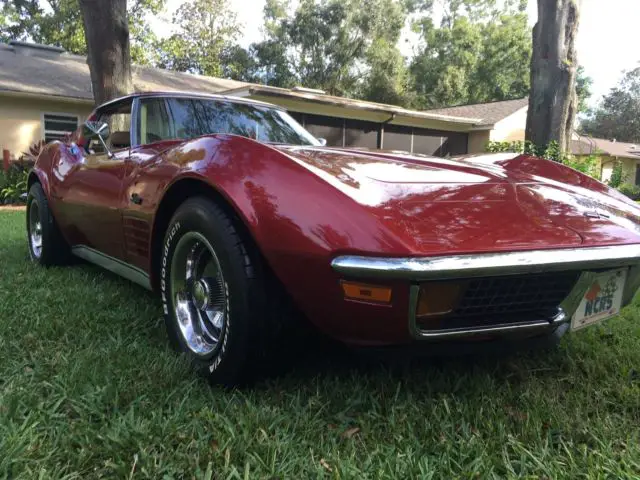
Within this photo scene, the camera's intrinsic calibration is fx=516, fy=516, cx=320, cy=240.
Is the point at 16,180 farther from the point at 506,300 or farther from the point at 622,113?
the point at 622,113

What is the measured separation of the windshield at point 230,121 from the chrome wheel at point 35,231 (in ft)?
6.52

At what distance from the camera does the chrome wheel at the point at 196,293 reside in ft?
7.04

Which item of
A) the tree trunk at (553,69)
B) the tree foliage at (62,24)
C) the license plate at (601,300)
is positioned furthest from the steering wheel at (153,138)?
the tree foliage at (62,24)

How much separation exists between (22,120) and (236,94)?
5681 mm

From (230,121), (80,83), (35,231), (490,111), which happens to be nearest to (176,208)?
(230,121)

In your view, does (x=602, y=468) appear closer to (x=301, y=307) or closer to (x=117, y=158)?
(x=301, y=307)

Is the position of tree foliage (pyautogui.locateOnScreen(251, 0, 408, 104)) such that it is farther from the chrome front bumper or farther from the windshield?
the chrome front bumper

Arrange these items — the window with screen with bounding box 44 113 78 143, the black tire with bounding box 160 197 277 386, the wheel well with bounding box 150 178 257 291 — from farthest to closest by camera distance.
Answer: the window with screen with bounding box 44 113 78 143 < the wheel well with bounding box 150 178 257 291 < the black tire with bounding box 160 197 277 386

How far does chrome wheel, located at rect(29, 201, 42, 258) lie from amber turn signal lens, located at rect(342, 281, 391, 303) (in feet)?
11.7

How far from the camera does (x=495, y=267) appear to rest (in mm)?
1555

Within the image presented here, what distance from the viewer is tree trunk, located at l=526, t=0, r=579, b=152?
312 inches

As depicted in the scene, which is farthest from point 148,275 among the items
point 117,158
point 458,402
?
point 458,402

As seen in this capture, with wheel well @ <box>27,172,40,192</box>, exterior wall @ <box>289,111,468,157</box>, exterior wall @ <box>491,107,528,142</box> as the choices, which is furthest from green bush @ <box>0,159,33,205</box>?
exterior wall @ <box>491,107,528,142</box>

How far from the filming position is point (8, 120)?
13.2m
